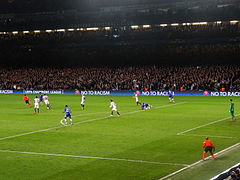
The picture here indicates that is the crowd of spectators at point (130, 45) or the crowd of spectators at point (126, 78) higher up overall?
the crowd of spectators at point (130, 45)

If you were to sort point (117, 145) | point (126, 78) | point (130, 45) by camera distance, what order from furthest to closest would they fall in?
point (130, 45) < point (126, 78) < point (117, 145)

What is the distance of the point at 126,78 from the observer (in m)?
71.9

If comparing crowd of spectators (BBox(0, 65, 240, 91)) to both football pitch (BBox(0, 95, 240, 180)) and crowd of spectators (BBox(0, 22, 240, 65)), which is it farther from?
football pitch (BBox(0, 95, 240, 180))

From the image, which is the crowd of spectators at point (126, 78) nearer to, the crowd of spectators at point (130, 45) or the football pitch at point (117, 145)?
the crowd of spectators at point (130, 45)

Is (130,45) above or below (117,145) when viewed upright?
above

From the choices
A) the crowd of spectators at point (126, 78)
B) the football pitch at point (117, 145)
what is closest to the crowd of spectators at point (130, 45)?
the crowd of spectators at point (126, 78)

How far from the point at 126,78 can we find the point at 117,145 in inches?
1851

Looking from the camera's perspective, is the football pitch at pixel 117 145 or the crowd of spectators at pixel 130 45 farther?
the crowd of spectators at pixel 130 45

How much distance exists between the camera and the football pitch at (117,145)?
1891 cm

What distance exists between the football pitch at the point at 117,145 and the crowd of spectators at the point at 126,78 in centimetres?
2069

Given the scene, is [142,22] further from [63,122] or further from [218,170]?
[218,170]

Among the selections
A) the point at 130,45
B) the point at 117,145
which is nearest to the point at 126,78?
the point at 130,45

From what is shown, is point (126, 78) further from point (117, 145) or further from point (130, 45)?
point (117, 145)

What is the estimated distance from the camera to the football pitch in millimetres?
18906
